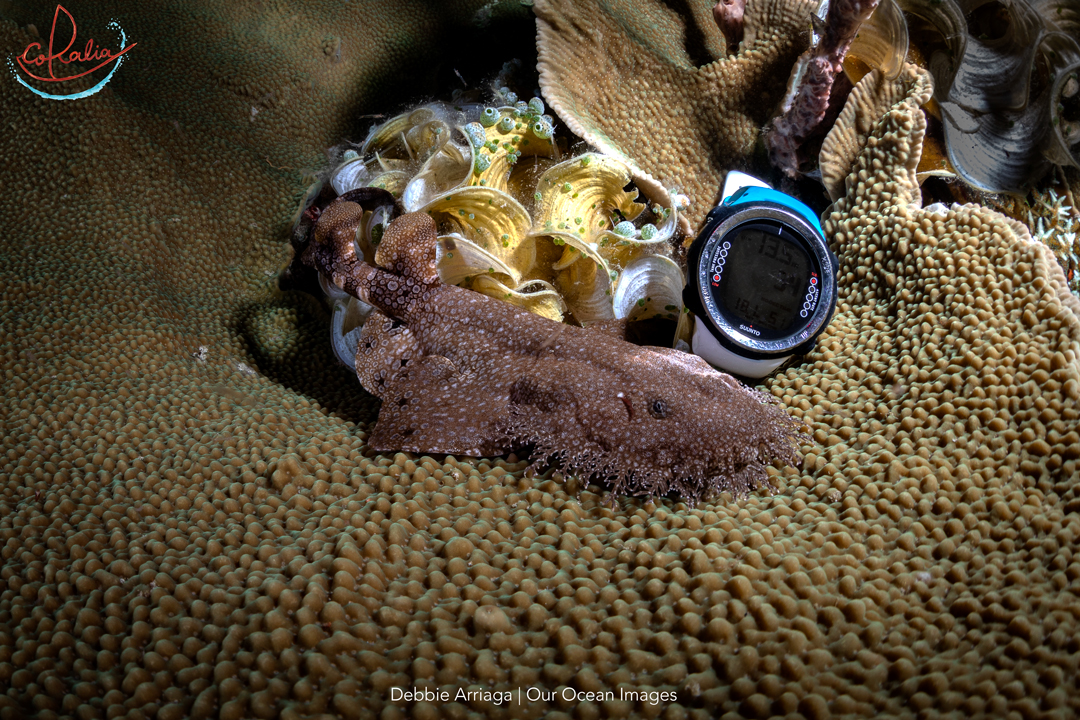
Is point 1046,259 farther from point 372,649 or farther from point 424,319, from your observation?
point 372,649

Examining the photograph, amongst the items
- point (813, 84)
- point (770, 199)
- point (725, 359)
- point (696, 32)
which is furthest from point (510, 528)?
point (696, 32)

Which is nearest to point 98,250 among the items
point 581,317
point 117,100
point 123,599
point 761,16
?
point 117,100

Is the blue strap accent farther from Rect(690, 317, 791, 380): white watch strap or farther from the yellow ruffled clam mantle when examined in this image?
Rect(690, 317, 791, 380): white watch strap

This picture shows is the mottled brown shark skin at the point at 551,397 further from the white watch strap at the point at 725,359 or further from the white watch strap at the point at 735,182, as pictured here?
the white watch strap at the point at 735,182

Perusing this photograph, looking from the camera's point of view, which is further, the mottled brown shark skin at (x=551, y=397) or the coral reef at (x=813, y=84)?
the coral reef at (x=813, y=84)

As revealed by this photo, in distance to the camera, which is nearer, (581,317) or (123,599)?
(123,599)
